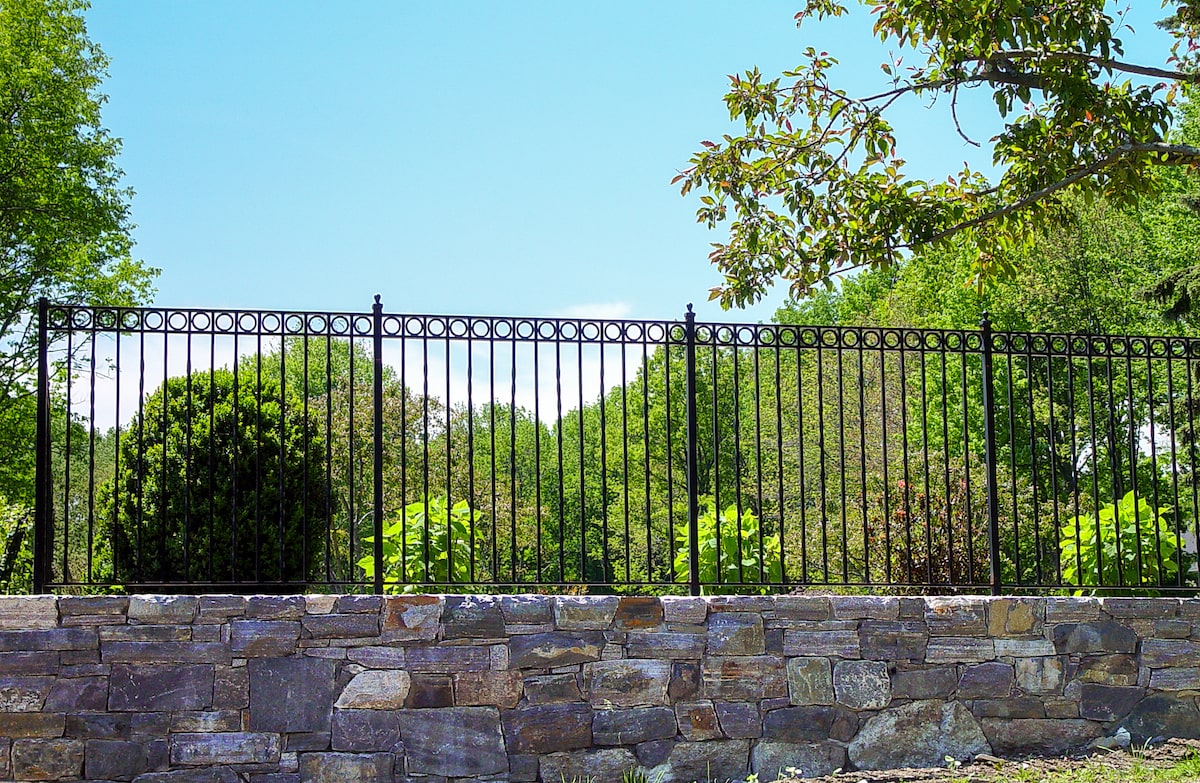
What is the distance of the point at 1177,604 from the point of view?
22.2ft

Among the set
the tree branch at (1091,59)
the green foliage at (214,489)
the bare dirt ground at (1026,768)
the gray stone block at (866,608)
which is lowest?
the bare dirt ground at (1026,768)

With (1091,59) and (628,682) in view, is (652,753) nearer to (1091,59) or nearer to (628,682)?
(628,682)

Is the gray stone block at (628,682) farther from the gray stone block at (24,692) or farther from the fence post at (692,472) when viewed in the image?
the gray stone block at (24,692)

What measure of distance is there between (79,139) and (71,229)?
5.43ft

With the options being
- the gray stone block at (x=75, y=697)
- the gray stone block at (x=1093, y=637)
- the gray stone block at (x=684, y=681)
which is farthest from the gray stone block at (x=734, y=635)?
the gray stone block at (x=75, y=697)

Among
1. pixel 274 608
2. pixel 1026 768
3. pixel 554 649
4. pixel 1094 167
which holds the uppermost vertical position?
pixel 1094 167

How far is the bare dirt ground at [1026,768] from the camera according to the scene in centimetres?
595

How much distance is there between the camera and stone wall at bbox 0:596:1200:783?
559cm

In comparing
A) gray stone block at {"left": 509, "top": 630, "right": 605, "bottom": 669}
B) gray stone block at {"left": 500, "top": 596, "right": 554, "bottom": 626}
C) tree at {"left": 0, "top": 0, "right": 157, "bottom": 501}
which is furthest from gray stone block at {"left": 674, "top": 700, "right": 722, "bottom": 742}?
tree at {"left": 0, "top": 0, "right": 157, "bottom": 501}

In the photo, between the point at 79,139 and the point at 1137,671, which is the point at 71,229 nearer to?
the point at 79,139

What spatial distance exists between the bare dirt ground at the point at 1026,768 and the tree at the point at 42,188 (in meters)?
16.0

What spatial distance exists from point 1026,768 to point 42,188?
17309 mm

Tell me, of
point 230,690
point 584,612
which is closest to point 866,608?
point 584,612

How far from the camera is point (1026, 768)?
612 centimetres
